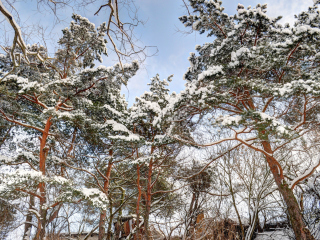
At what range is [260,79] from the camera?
19.6 feet

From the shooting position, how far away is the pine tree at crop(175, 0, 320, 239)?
17.1ft

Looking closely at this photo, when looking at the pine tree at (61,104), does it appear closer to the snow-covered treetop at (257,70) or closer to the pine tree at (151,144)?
the pine tree at (151,144)

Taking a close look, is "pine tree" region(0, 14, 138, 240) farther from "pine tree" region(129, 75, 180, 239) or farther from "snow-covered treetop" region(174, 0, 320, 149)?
"snow-covered treetop" region(174, 0, 320, 149)

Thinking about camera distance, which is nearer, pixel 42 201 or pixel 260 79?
pixel 260 79

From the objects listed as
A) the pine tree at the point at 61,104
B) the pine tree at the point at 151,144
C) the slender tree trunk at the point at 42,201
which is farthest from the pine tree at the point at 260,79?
the slender tree trunk at the point at 42,201

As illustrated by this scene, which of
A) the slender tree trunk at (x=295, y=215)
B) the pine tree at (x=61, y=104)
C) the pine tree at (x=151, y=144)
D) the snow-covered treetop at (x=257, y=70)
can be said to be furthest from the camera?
the pine tree at (x=151, y=144)

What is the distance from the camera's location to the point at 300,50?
5918mm

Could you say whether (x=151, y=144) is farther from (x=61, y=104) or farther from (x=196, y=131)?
(x=61, y=104)

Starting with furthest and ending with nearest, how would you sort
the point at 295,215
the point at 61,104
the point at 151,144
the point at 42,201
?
the point at 61,104 → the point at 151,144 → the point at 42,201 → the point at 295,215

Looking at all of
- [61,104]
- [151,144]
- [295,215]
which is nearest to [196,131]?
[151,144]

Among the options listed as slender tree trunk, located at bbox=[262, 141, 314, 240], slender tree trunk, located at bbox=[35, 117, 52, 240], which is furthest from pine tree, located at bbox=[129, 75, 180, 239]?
slender tree trunk, located at bbox=[262, 141, 314, 240]

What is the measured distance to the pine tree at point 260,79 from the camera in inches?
206

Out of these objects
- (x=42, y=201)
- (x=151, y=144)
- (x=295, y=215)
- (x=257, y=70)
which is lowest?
(x=295, y=215)

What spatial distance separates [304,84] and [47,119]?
9.15 meters
